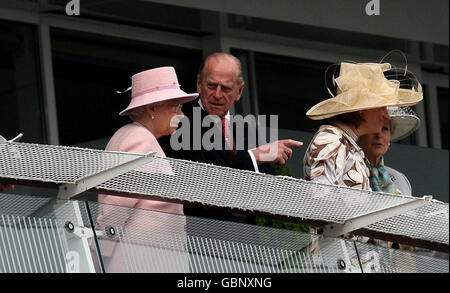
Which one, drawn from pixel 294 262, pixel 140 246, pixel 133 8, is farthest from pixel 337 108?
pixel 133 8

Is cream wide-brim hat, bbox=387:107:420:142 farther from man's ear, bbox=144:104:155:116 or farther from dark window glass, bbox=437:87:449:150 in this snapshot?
dark window glass, bbox=437:87:449:150

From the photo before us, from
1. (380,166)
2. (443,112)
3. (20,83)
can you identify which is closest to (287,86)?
(443,112)

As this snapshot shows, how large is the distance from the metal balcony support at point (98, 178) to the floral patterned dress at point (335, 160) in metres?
1.18

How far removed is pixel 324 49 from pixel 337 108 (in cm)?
596

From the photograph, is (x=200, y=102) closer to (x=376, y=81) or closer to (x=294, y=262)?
(x=376, y=81)

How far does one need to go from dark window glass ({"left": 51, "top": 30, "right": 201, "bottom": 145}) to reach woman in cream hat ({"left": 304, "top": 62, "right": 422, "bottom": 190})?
4.40 m

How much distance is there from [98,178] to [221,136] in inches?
61.9

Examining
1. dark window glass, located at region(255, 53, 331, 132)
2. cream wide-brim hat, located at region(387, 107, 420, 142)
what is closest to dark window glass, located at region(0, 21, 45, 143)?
dark window glass, located at region(255, 53, 331, 132)

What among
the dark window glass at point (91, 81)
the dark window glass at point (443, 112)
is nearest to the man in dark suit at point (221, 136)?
the dark window glass at point (91, 81)

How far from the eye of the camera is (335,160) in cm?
591

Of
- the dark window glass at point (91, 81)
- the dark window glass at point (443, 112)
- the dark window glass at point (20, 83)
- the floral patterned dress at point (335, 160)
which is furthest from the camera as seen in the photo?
the dark window glass at point (443, 112)

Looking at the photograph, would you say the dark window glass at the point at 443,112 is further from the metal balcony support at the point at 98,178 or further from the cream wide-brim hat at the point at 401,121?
the metal balcony support at the point at 98,178

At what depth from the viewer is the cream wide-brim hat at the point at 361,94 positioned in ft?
20.7
